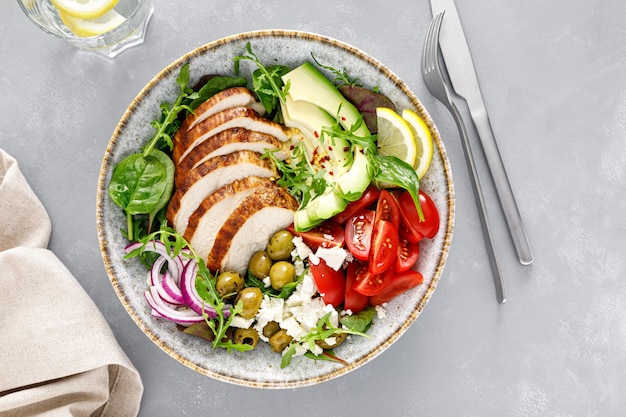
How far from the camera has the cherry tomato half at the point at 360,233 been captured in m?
2.31

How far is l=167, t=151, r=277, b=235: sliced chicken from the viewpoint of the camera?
2.32 m

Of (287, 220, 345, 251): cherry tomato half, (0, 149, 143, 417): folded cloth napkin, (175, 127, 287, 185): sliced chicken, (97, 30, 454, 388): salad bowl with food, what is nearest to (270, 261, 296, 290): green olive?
(97, 30, 454, 388): salad bowl with food

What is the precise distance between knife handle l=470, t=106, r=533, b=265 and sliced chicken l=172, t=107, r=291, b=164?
89cm

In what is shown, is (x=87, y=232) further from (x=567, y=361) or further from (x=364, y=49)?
(x=567, y=361)

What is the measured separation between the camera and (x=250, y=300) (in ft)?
7.57

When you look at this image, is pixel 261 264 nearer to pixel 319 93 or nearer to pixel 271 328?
pixel 271 328

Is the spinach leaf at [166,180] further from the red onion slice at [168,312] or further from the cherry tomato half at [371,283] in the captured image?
the cherry tomato half at [371,283]

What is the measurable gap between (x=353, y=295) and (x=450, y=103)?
946mm

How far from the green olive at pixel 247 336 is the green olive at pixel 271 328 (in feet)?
0.15

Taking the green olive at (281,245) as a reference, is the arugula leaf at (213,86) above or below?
above

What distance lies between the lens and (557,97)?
8.87ft

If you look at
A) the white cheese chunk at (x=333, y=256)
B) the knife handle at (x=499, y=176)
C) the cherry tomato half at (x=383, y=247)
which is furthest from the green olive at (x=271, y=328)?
the knife handle at (x=499, y=176)

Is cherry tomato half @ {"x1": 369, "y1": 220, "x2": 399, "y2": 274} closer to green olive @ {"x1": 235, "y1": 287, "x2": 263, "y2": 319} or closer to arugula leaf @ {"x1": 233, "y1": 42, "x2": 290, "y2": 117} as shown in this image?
green olive @ {"x1": 235, "y1": 287, "x2": 263, "y2": 319}

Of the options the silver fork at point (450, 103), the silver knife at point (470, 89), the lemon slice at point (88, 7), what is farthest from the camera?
the silver knife at point (470, 89)
